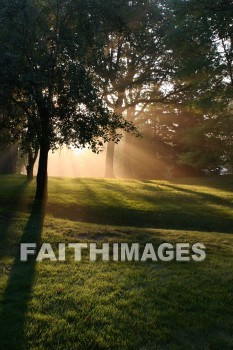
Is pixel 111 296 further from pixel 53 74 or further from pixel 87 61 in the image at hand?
pixel 87 61

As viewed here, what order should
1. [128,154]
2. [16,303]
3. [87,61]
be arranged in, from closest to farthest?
[16,303], [87,61], [128,154]

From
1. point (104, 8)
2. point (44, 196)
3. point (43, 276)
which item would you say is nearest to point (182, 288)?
point (43, 276)

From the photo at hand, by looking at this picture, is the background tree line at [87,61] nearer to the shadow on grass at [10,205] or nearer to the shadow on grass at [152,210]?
the shadow on grass at [10,205]

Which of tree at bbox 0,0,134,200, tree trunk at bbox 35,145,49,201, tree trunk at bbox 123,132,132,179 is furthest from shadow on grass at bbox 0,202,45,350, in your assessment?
tree trunk at bbox 123,132,132,179

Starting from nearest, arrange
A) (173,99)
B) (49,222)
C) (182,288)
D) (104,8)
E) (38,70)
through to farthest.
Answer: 1. (182,288)
2. (49,222)
3. (38,70)
4. (104,8)
5. (173,99)

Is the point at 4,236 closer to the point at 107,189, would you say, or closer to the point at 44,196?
the point at 44,196

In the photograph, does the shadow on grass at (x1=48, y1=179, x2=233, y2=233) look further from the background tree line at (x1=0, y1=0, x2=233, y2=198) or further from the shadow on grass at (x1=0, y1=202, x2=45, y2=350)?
Result: the shadow on grass at (x1=0, y1=202, x2=45, y2=350)

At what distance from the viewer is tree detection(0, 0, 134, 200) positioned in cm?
1633

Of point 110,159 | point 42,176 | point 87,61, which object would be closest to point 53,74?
point 87,61

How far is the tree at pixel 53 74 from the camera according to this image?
16328mm

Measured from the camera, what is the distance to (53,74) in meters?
17.0

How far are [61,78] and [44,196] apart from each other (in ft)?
23.9

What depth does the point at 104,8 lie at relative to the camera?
19.0 metres

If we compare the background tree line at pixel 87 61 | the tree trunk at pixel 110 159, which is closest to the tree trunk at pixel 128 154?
the tree trunk at pixel 110 159
